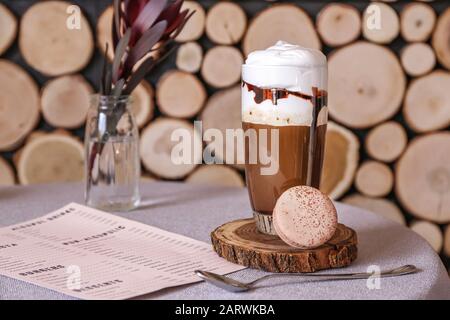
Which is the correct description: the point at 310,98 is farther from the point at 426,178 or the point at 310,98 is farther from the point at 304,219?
the point at 426,178

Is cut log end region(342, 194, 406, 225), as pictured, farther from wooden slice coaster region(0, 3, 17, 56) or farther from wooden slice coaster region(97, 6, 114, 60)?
wooden slice coaster region(0, 3, 17, 56)

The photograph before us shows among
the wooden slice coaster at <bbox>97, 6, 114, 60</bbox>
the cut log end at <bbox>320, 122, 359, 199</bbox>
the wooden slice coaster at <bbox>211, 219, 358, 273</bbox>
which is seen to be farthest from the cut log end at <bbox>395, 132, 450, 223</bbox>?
the wooden slice coaster at <bbox>211, 219, 358, 273</bbox>

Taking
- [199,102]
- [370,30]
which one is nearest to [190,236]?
[199,102]

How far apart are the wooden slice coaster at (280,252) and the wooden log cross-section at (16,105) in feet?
3.36

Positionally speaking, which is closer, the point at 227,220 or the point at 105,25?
the point at 227,220

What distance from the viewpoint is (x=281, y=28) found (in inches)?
67.7

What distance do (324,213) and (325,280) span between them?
0.28 feet

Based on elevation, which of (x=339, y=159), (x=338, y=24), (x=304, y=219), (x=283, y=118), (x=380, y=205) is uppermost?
(x=338, y=24)

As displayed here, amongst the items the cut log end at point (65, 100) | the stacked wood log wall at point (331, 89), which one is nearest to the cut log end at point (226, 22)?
the stacked wood log wall at point (331, 89)

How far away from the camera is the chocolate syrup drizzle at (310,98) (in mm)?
854

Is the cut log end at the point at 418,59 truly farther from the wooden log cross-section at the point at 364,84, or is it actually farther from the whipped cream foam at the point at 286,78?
the whipped cream foam at the point at 286,78

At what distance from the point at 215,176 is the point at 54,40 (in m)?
0.55

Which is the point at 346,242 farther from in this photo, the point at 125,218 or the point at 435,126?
the point at 435,126

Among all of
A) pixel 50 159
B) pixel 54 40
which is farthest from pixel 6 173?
pixel 54 40
